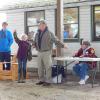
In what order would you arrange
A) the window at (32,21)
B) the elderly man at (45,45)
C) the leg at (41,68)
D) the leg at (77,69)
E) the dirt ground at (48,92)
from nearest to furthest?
the dirt ground at (48,92) < the elderly man at (45,45) < the leg at (41,68) < the leg at (77,69) < the window at (32,21)

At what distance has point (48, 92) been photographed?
10547 millimetres

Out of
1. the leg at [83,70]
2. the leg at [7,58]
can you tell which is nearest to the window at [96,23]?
the leg at [83,70]

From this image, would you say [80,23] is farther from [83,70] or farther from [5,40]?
[83,70]

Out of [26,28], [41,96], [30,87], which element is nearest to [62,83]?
[30,87]

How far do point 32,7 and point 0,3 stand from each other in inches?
106

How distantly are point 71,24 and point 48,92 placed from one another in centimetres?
475

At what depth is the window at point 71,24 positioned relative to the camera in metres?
14.6

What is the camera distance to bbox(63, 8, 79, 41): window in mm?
14633

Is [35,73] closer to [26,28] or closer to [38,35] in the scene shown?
[26,28]

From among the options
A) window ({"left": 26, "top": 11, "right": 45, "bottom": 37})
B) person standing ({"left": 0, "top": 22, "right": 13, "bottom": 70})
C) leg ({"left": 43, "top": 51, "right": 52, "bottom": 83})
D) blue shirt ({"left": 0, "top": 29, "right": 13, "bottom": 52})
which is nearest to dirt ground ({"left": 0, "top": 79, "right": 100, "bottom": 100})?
leg ({"left": 43, "top": 51, "right": 52, "bottom": 83})

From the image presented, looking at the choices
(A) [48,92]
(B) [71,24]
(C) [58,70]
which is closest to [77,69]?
(C) [58,70]

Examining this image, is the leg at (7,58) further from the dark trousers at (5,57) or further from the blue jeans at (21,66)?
the blue jeans at (21,66)

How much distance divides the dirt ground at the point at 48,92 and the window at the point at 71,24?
300 centimetres

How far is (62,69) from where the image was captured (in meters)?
12.1
